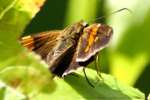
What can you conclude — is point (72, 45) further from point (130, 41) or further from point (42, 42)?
point (130, 41)

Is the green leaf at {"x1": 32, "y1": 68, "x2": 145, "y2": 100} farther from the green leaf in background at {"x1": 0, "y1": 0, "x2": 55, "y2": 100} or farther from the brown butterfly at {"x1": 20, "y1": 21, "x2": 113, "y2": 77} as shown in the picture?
the green leaf in background at {"x1": 0, "y1": 0, "x2": 55, "y2": 100}

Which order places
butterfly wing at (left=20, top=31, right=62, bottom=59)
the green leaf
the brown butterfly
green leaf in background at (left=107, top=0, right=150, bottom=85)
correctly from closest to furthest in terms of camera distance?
the green leaf → the brown butterfly → butterfly wing at (left=20, top=31, right=62, bottom=59) → green leaf in background at (left=107, top=0, right=150, bottom=85)

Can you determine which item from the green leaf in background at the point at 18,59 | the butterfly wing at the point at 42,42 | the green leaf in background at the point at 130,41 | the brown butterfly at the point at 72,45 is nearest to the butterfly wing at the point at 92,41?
the brown butterfly at the point at 72,45

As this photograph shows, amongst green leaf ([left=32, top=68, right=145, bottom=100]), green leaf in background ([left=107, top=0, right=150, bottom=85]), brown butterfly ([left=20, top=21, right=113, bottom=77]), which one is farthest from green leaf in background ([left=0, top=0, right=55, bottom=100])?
green leaf in background ([left=107, top=0, right=150, bottom=85])

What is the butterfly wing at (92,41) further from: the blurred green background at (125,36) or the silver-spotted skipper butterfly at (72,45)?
the blurred green background at (125,36)

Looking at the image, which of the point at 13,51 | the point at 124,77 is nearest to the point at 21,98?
the point at 13,51
